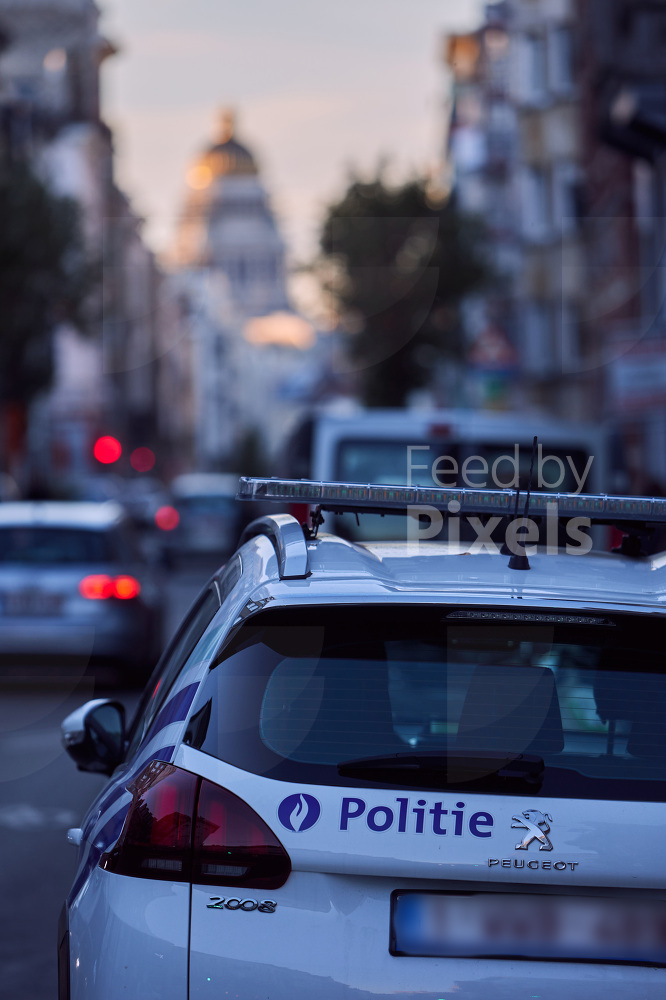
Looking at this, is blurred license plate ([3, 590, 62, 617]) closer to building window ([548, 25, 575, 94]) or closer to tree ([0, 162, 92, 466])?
tree ([0, 162, 92, 466])

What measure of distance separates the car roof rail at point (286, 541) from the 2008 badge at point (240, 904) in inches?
25.7

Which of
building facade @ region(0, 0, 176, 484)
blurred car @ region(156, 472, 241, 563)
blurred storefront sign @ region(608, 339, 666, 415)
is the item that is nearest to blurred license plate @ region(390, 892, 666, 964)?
blurred storefront sign @ region(608, 339, 666, 415)

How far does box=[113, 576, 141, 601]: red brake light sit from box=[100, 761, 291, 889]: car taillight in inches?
378

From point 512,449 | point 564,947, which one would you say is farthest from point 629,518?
point 512,449

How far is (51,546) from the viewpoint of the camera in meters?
12.4

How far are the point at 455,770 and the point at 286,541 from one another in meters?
0.76

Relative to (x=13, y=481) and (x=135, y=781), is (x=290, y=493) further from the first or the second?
(x=13, y=481)

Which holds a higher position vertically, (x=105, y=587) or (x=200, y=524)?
(x=105, y=587)

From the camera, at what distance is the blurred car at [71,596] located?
12.1m

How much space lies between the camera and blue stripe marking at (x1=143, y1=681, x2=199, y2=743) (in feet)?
9.80

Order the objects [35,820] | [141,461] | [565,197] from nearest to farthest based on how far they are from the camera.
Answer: [35,820] → [565,197] → [141,461]

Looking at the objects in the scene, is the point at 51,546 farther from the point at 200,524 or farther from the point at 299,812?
the point at 200,524

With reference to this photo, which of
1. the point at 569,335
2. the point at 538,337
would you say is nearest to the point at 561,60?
the point at 569,335

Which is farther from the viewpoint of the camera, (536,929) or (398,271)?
(398,271)
